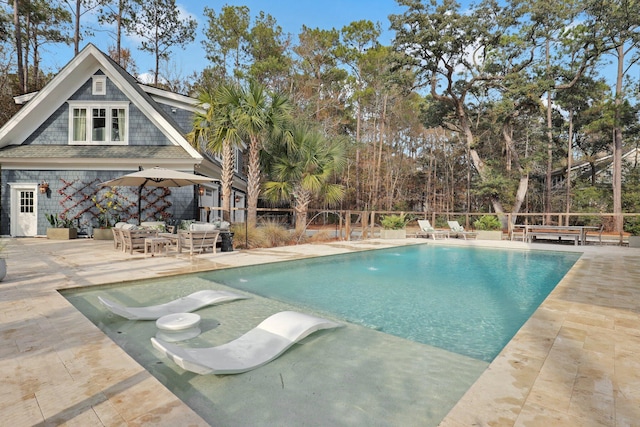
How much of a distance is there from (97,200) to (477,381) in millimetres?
13407

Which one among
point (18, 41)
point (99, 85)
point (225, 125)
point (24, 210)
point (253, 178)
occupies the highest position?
point (18, 41)

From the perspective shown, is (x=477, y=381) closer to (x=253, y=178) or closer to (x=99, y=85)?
(x=253, y=178)

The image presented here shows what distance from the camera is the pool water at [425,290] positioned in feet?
13.0

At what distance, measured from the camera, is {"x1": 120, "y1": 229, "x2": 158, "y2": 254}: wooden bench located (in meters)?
7.82

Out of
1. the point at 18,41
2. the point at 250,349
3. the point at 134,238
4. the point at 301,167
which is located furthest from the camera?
the point at 18,41

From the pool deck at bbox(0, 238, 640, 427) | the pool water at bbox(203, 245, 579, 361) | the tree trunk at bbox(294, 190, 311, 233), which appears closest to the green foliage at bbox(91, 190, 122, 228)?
the tree trunk at bbox(294, 190, 311, 233)

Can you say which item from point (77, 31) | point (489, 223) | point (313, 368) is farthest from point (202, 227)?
point (77, 31)

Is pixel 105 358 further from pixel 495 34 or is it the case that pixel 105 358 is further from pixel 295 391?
pixel 495 34

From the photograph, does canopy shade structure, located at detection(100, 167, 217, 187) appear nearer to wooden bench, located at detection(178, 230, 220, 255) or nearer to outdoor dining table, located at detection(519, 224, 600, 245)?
wooden bench, located at detection(178, 230, 220, 255)

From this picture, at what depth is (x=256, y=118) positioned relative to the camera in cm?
964

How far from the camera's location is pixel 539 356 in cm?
269

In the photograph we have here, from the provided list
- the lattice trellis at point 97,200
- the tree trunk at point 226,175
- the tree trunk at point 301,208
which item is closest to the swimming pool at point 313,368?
the tree trunk at point 226,175

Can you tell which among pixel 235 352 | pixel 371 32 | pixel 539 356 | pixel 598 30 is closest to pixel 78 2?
pixel 371 32

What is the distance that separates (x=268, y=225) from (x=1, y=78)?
56.8ft
